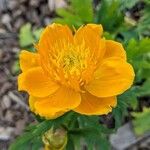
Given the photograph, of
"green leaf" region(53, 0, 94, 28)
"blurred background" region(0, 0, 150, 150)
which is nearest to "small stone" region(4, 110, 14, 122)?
"blurred background" region(0, 0, 150, 150)

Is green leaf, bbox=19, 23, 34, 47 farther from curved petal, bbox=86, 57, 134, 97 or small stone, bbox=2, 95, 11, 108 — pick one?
curved petal, bbox=86, 57, 134, 97

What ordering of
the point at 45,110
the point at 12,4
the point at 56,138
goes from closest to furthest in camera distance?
1. the point at 45,110
2. the point at 56,138
3. the point at 12,4

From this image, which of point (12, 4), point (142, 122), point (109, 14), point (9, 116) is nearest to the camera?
point (109, 14)

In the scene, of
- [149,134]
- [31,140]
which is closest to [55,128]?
[31,140]

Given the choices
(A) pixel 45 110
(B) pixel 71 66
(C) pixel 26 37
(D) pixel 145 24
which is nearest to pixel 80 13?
(D) pixel 145 24

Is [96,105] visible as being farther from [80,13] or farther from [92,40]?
[80,13]

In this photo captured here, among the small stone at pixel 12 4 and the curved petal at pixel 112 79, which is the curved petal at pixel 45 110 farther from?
the small stone at pixel 12 4
